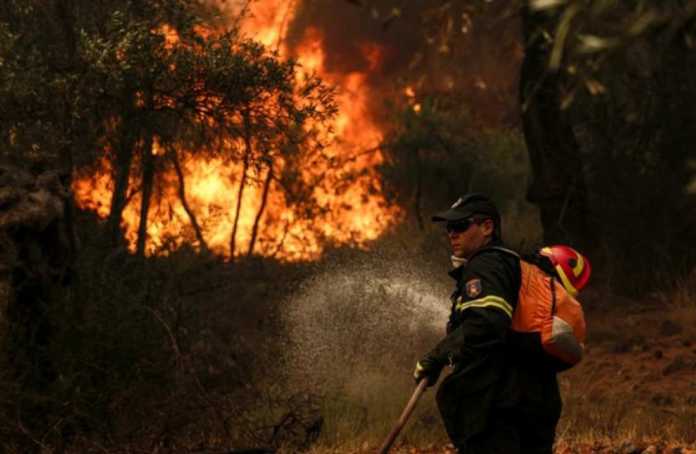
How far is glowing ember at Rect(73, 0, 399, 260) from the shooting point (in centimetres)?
1930

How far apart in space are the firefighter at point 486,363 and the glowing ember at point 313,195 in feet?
39.6

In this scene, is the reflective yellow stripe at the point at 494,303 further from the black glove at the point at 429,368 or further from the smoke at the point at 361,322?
the smoke at the point at 361,322

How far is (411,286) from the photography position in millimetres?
15008

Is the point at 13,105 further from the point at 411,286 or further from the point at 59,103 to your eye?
the point at 411,286

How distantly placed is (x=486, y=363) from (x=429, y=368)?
34cm

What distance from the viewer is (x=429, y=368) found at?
6141 mm

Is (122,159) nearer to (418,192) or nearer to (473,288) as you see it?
(473,288)

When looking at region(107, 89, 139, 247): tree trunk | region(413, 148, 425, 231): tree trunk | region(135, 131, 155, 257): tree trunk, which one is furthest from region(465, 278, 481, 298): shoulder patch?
region(413, 148, 425, 231): tree trunk

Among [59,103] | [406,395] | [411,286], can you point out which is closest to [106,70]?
[59,103]

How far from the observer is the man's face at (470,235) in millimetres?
6078

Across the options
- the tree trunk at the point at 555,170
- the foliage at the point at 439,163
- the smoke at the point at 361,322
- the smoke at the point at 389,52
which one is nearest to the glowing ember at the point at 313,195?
the smoke at the point at 389,52

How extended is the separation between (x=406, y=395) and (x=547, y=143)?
18.9ft

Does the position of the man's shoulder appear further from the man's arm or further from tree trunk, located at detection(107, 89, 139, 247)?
tree trunk, located at detection(107, 89, 139, 247)

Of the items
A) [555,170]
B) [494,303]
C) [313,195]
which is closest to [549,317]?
[494,303]
